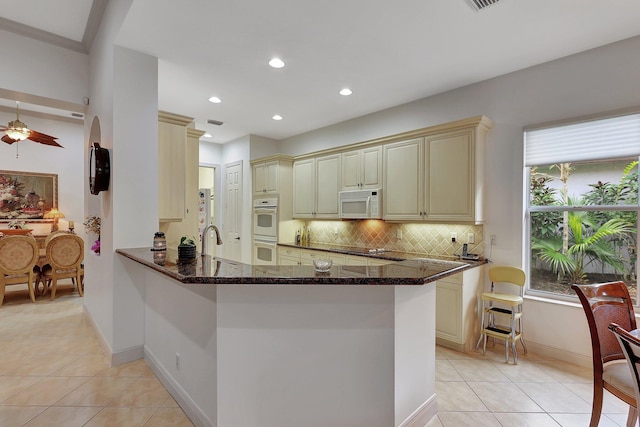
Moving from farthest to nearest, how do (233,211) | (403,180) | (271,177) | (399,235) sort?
(233,211), (271,177), (399,235), (403,180)

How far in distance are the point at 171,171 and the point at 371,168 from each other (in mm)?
2509

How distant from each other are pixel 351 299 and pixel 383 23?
7.08 ft

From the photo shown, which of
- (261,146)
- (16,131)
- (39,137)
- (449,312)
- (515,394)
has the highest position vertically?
(261,146)

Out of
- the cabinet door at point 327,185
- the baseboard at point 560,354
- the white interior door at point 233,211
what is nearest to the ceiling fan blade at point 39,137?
the white interior door at point 233,211

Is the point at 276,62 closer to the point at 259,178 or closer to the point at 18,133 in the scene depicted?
the point at 259,178

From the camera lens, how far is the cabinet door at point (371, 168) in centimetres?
414

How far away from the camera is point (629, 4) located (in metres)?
2.24

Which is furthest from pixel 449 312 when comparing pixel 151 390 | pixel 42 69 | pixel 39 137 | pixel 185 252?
pixel 39 137

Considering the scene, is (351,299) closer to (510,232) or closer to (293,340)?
(293,340)

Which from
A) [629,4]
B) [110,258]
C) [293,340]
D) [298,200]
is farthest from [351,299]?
[298,200]

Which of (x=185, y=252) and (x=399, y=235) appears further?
(x=399, y=235)

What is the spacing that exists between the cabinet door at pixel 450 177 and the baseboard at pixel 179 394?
291 centimetres

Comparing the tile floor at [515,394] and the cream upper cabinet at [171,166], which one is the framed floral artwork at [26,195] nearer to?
the cream upper cabinet at [171,166]

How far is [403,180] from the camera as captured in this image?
387 centimetres
